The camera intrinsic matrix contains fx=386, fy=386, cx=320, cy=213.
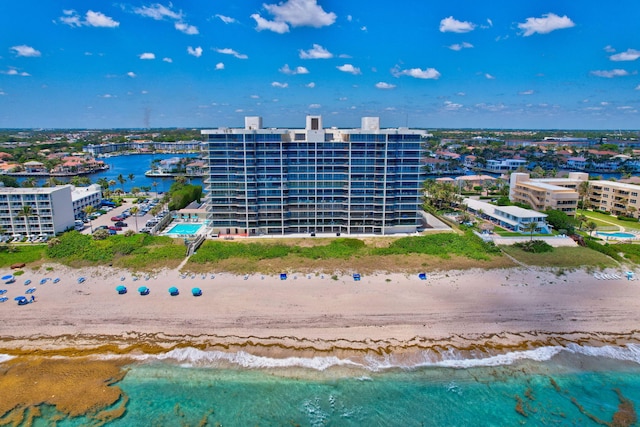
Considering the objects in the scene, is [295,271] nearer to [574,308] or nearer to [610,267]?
[574,308]

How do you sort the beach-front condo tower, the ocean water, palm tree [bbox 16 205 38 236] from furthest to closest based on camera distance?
the beach-front condo tower
palm tree [bbox 16 205 38 236]
the ocean water

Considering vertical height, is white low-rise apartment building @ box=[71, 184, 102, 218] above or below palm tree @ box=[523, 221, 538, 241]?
above

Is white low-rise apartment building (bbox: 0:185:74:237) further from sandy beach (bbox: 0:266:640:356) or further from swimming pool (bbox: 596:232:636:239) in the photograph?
swimming pool (bbox: 596:232:636:239)

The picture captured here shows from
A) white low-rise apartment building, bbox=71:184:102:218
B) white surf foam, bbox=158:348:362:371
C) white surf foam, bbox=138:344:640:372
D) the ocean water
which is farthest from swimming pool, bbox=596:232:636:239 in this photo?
white low-rise apartment building, bbox=71:184:102:218

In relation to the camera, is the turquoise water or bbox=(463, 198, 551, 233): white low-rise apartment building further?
bbox=(463, 198, 551, 233): white low-rise apartment building

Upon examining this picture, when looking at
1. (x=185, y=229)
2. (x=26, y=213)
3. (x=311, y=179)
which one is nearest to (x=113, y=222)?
(x=26, y=213)
